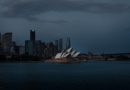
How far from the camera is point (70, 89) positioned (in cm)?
4969

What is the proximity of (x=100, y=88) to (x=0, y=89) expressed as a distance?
1188 centimetres

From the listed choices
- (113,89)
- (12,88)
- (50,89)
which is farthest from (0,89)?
(113,89)

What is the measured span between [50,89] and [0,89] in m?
5.83

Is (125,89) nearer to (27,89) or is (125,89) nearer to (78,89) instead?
(78,89)

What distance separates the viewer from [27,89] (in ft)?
162

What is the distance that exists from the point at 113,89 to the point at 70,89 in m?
5.04

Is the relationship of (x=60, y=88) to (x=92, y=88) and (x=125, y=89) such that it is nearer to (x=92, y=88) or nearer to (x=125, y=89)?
(x=92, y=88)

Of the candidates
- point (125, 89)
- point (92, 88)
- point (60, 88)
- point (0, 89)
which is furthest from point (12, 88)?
point (125, 89)

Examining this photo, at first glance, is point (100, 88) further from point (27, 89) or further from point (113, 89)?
point (27, 89)

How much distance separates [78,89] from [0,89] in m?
9.12

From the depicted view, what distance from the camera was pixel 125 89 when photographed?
4922 centimetres

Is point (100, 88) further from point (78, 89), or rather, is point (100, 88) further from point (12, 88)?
point (12, 88)

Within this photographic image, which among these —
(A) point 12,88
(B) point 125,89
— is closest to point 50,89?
(A) point 12,88

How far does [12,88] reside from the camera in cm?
5122
